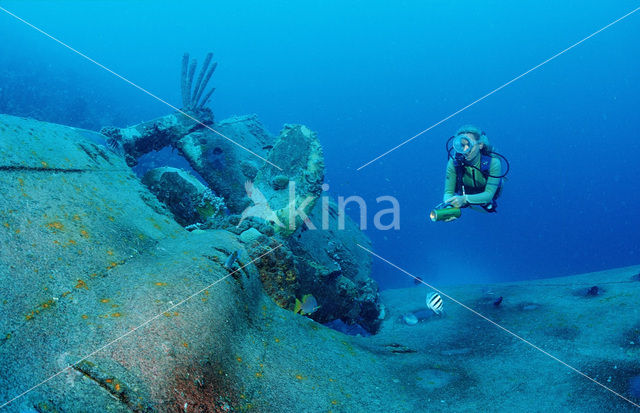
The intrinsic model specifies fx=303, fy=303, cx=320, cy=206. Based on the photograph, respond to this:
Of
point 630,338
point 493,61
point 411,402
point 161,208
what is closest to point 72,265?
point 161,208

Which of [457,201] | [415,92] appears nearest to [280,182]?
[457,201]

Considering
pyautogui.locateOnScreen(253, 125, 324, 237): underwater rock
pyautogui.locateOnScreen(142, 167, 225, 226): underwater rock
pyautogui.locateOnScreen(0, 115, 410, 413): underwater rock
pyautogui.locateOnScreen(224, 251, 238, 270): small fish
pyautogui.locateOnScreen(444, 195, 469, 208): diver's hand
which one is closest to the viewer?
pyautogui.locateOnScreen(0, 115, 410, 413): underwater rock

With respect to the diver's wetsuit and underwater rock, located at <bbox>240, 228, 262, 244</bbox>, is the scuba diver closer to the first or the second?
the diver's wetsuit

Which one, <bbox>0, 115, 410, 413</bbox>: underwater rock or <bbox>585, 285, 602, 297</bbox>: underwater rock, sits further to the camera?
<bbox>585, 285, 602, 297</bbox>: underwater rock

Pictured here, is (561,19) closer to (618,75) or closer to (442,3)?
(618,75)

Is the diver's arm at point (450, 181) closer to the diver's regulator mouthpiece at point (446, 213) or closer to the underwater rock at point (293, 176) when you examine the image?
the diver's regulator mouthpiece at point (446, 213)

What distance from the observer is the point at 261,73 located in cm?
8794

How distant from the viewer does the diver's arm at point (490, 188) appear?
17.0 feet

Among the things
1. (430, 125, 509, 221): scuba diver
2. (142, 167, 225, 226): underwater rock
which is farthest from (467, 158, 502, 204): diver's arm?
Result: (142, 167, 225, 226): underwater rock

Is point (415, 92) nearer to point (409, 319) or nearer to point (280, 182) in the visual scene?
point (280, 182)

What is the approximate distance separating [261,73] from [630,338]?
314 ft

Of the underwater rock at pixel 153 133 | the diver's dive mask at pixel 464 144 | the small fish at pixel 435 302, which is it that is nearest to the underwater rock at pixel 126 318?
the small fish at pixel 435 302

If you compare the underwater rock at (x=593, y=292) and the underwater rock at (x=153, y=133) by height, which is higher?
the underwater rock at (x=593, y=292)

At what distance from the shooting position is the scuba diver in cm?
511
